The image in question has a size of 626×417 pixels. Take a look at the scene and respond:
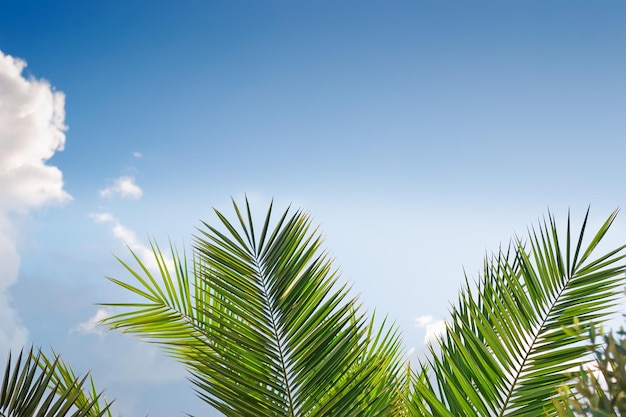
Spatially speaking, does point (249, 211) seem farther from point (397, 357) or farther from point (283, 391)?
point (397, 357)

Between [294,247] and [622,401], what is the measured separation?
1929 millimetres

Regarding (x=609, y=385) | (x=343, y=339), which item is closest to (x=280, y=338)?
(x=343, y=339)

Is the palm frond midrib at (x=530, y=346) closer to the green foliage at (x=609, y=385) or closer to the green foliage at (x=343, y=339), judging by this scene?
the green foliage at (x=343, y=339)

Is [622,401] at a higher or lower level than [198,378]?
A: lower

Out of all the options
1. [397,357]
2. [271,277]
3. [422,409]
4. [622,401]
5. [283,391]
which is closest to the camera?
[622,401]

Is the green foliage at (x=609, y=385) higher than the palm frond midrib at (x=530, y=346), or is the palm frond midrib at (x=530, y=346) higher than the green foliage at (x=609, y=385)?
the palm frond midrib at (x=530, y=346)

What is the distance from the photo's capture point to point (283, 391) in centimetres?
270

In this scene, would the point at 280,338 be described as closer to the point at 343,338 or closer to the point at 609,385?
the point at 343,338

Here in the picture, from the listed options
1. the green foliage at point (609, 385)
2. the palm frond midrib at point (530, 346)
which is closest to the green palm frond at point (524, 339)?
the palm frond midrib at point (530, 346)

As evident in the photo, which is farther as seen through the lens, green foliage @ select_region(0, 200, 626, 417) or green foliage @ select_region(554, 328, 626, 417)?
green foliage @ select_region(0, 200, 626, 417)

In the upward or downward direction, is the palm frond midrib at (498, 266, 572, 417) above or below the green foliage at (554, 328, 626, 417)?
above

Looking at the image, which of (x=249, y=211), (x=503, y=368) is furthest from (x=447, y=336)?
(x=249, y=211)

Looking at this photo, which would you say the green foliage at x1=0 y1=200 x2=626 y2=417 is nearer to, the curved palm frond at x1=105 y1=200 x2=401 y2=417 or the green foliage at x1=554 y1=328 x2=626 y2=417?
the curved palm frond at x1=105 y1=200 x2=401 y2=417

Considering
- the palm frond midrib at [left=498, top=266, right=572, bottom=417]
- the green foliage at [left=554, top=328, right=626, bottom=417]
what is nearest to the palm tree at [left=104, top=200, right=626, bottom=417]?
the palm frond midrib at [left=498, top=266, right=572, bottom=417]
